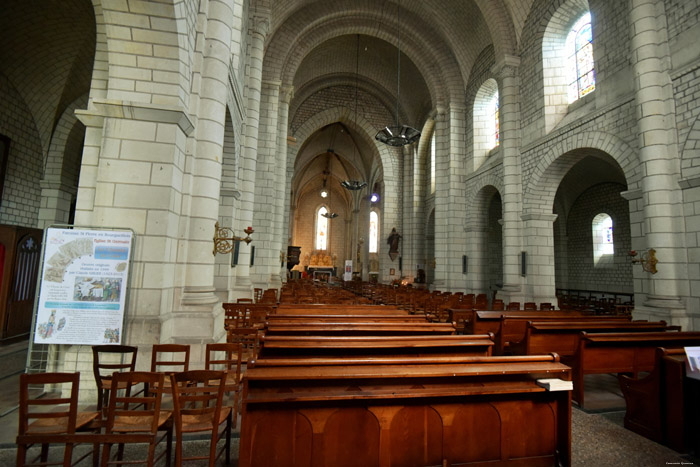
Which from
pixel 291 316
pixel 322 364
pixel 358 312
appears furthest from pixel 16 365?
pixel 322 364

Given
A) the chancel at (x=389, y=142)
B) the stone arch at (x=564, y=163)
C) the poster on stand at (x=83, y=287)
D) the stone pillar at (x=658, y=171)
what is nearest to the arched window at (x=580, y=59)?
the chancel at (x=389, y=142)

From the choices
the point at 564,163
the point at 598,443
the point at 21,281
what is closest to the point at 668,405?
the point at 598,443

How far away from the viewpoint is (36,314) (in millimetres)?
3947

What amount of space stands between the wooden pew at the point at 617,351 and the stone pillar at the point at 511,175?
7052 millimetres

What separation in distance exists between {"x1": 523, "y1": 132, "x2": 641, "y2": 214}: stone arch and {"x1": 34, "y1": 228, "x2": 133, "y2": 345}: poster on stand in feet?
31.5

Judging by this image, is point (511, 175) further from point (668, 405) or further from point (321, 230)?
point (321, 230)

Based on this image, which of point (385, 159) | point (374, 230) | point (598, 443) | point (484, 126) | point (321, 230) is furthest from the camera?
point (321, 230)

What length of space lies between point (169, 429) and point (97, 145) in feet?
12.7

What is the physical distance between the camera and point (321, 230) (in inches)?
1524

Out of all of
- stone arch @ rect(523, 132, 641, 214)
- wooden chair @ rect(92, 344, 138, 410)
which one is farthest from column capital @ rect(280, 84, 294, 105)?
wooden chair @ rect(92, 344, 138, 410)

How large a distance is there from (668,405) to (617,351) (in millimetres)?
1231

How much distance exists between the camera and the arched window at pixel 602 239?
49.6 feet

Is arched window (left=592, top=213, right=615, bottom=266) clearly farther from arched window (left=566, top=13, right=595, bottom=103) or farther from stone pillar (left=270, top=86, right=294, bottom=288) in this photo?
stone pillar (left=270, top=86, right=294, bottom=288)

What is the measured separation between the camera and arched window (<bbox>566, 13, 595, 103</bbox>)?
10.2 m
